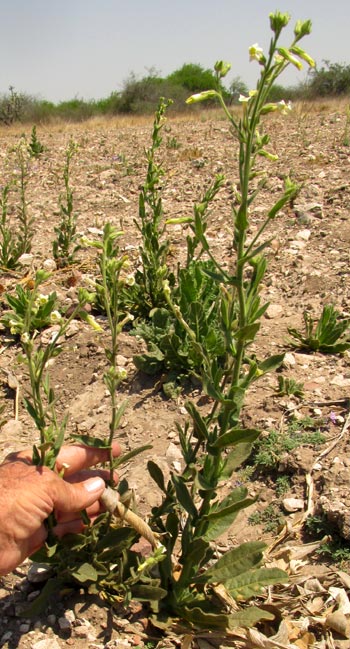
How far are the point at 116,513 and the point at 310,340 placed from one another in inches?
75.3

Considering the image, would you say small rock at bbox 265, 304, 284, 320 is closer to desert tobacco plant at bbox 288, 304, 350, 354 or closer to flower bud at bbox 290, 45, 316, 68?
desert tobacco plant at bbox 288, 304, 350, 354

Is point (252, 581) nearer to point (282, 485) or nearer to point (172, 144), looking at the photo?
point (282, 485)

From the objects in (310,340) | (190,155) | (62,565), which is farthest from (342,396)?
(190,155)

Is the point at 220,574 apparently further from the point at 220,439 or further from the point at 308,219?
the point at 308,219

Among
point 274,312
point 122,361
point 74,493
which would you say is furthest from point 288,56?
point 274,312

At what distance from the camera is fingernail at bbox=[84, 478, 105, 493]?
1912 mm

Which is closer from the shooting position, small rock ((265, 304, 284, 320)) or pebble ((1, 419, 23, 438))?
pebble ((1, 419, 23, 438))

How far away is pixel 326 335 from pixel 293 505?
123 centimetres

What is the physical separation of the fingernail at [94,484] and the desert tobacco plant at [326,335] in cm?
193

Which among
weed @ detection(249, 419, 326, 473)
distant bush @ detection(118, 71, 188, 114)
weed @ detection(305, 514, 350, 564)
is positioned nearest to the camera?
weed @ detection(305, 514, 350, 564)

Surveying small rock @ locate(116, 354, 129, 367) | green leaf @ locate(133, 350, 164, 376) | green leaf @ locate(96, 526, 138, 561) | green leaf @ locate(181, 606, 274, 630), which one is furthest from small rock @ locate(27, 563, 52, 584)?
A: small rock @ locate(116, 354, 129, 367)

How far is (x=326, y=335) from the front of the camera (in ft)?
11.5

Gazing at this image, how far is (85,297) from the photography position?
1724mm

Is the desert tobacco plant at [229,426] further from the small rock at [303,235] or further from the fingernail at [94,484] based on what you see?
the small rock at [303,235]
